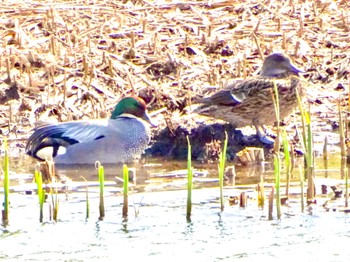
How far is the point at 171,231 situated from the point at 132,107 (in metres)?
3.19

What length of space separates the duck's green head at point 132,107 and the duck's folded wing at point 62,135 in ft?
0.88

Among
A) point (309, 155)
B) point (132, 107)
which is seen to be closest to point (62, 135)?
point (132, 107)

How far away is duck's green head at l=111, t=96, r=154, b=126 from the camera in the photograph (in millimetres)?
9938

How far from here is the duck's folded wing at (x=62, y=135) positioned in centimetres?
952

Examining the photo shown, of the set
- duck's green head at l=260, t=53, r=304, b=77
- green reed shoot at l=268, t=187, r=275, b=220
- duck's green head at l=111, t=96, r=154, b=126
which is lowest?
green reed shoot at l=268, t=187, r=275, b=220

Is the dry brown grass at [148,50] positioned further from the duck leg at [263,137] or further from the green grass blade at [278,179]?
the green grass blade at [278,179]

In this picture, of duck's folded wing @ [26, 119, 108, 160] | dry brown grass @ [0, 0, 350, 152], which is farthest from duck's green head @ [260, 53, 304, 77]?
duck's folded wing @ [26, 119, 108, 160]

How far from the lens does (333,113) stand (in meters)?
10.6

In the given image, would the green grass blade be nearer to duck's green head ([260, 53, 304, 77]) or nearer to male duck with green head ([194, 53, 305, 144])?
male duck with green head ([194, 53, 305, 144])

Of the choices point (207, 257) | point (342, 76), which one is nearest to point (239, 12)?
point (342, 76)

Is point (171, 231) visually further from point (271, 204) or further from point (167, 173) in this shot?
point (167, 173)

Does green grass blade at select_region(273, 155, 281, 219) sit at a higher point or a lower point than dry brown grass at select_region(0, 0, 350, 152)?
lower

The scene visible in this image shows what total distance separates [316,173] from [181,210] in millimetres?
1638

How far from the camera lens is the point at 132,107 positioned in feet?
32.7
